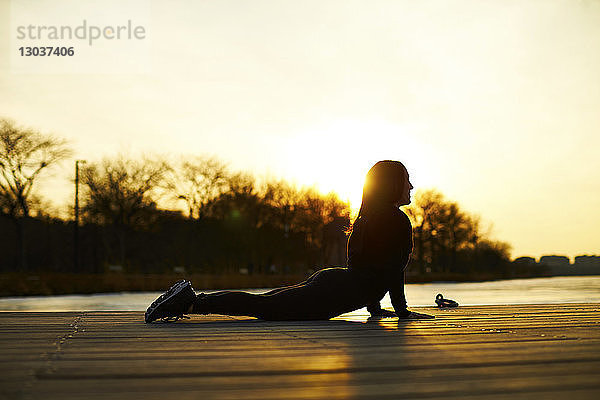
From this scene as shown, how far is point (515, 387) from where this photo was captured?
1817 millimetres

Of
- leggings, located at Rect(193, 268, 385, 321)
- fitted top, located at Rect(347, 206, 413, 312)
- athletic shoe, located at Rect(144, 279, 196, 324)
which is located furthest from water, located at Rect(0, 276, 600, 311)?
athletic shoe, located at Rect(144, 279, 196, 324)

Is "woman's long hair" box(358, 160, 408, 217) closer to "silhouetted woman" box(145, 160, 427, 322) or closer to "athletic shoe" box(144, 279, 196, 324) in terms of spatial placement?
"silhouetted woman" box(145, 160, 427, 322)

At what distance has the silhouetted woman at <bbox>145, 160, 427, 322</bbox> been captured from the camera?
4.07 metres

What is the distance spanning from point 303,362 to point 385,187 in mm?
2272

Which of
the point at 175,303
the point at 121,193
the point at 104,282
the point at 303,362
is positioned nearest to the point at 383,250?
the point at 175,303

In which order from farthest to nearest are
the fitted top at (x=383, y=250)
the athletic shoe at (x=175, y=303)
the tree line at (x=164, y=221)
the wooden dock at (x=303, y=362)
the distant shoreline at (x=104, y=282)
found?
the tree line at (x=164, y=221) < the distant shoreline at (x=104, y=282) < the fitted top at (x=383, y=250) < the athletic shoe at (x=175, y=303) < the wooden dock at (x=303, y=362)

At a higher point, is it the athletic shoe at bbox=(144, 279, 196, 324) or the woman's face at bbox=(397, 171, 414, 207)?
the woman's face at bbox=(397, 171, 414, 207)

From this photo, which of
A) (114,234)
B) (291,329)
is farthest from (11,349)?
(114,234)

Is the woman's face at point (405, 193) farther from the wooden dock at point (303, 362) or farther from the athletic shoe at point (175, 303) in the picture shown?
the athletic shoe at point (175, 303)

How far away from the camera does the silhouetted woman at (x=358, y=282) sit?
4074mm

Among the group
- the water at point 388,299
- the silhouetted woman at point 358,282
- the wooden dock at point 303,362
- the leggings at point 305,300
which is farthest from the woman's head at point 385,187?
the water at point 388,299

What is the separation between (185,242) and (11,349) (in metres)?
37.3

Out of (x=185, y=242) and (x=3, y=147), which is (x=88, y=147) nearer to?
(x=3, y=147)

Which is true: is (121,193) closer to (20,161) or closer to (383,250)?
(20,161)
